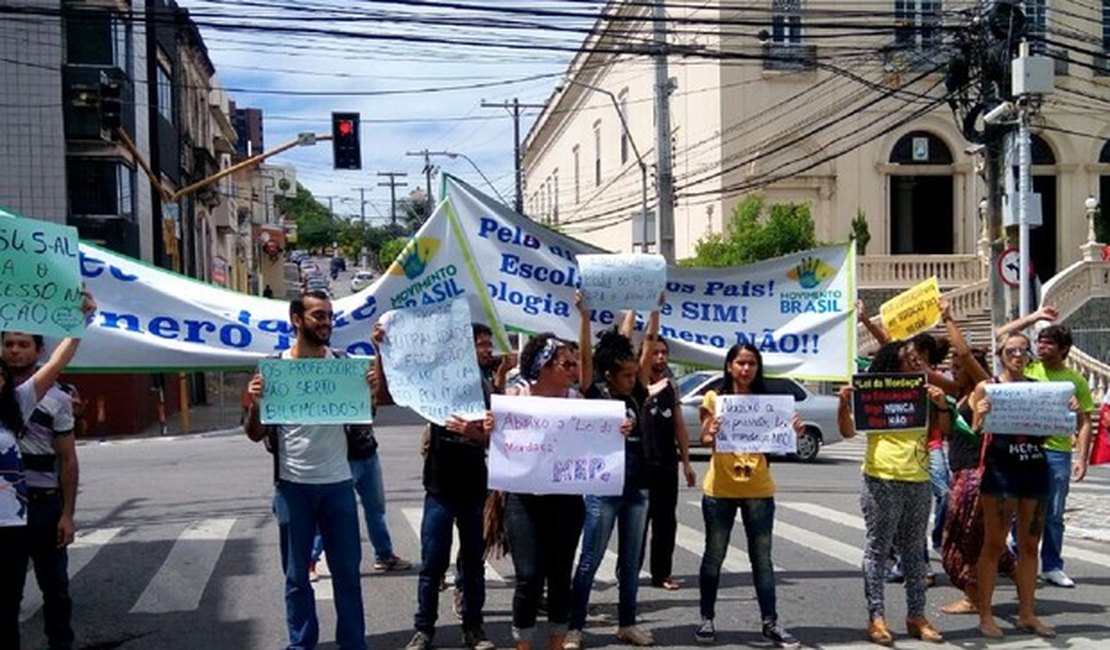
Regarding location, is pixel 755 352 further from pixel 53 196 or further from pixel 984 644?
pixel 53 196

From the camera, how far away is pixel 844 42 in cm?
4047

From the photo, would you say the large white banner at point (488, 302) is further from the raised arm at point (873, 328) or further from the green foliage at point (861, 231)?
Answer: the green foliage at point (861, 231)

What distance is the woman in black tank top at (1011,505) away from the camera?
306 inches

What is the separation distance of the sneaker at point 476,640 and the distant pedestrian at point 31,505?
2183 millimetres

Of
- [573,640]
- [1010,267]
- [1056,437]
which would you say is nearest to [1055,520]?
[1056,437]

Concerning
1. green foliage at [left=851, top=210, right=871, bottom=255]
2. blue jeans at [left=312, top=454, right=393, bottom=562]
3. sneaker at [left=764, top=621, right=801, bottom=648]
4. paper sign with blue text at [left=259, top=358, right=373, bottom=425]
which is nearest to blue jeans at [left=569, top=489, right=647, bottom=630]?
sneaker at [left=764, top=621, right=801, bottom=648]

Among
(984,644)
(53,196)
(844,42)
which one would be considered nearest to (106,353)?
(984,644)

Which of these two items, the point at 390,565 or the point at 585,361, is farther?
the point at 390,565

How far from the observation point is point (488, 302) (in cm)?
835

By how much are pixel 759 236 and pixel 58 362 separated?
27.2 metres

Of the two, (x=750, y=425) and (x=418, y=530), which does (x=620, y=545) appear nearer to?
(x=750, y=425)

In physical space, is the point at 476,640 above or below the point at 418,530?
above

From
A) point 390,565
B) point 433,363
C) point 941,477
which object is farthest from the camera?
point 390,565

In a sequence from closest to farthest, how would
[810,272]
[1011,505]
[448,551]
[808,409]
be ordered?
[448,551] → [1011,505] → [810,272] → [808,409]
